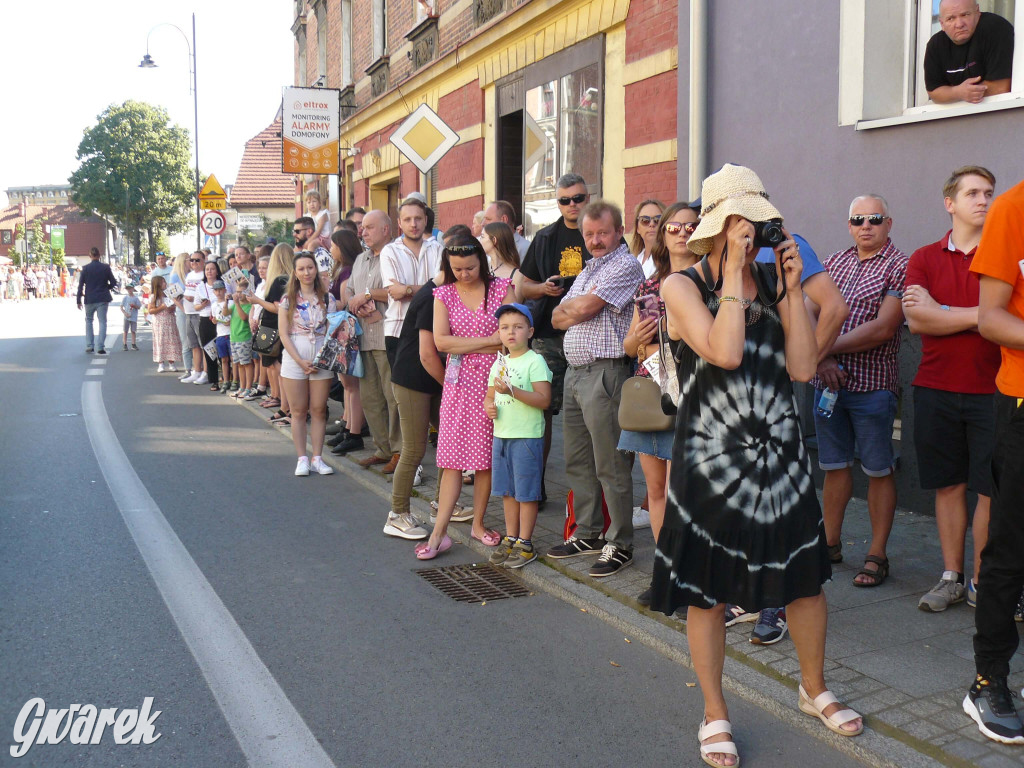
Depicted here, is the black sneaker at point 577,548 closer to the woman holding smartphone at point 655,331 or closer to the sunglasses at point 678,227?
the woman holding smartphone at point 655,331

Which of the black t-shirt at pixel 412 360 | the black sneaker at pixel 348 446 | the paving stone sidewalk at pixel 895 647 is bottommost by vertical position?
the paving stone sidewalk at pixel 895 647

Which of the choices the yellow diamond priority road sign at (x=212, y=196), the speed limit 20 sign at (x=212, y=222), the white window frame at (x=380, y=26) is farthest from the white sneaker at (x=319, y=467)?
the yellow diamond priority road sign at (x=212, y=196)

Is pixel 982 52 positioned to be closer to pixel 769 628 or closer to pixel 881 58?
pixel 881 58

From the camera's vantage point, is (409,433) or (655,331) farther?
(409,433)

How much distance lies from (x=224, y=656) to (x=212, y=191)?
2497 cm

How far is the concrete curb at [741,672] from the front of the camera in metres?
3.45

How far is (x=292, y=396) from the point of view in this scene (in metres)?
8.55

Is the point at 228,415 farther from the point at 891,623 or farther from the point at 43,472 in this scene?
the point at 891,623

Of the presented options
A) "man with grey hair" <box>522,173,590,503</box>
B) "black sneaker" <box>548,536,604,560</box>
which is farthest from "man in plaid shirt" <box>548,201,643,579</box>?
"man with grey hair" <box>522,173,590,503</box>

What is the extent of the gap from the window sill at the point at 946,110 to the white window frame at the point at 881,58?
0.02 meters

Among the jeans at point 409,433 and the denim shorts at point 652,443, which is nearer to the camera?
the denim shorts at point 652,443

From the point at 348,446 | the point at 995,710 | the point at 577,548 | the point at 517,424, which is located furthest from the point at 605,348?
the point at 348,446

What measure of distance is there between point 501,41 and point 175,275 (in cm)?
649

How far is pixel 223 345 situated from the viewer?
14.5 metres
